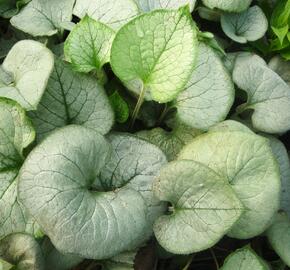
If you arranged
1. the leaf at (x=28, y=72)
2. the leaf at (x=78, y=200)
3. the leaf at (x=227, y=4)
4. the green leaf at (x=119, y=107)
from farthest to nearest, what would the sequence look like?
the leaf at (x=227, y=4), the green leaf at (x=119, y=107), the leaf at (x=28, y=72), the leaf at (x=78, y=200)

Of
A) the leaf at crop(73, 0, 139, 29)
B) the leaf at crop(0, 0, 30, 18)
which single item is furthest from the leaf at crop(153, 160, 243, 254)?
the leaf at crop(0, 0, 30, 18)

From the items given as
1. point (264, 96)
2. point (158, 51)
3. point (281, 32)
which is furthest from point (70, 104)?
point (281, 32)

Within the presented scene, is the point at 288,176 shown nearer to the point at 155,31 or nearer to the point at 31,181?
the point at 155,31

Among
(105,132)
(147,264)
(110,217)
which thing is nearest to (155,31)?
(105,132)

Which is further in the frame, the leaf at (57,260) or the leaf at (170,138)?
the leaf at (170,138)

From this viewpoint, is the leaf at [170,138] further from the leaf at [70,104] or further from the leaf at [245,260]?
the leaf at [245,260]

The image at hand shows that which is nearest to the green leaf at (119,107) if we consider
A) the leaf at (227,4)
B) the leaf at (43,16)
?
the leaf at (43,16)

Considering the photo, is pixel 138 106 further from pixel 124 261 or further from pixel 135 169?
pixel 124 261
